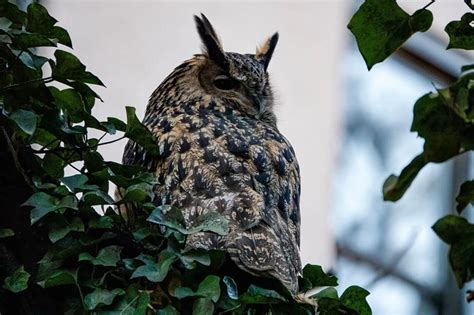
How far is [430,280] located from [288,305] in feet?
17.6

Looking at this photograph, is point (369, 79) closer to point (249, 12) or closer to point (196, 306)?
point (249, 12)

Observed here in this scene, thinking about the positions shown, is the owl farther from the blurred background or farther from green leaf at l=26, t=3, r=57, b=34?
green leaf at l=26, t=3, r=57, b=34

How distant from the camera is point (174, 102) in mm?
3557

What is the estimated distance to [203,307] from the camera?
7.64 ft

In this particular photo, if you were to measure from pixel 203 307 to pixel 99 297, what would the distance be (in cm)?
20

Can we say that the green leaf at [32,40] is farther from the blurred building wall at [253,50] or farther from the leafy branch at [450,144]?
the blurred building wall at [253,50]

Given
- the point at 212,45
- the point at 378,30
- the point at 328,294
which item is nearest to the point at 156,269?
the point at 328,294

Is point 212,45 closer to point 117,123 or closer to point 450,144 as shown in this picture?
point 117,123

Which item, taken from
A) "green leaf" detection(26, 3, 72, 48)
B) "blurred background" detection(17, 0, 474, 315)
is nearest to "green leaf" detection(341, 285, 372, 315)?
"green leaf" detection(26, 3, 72, 48)

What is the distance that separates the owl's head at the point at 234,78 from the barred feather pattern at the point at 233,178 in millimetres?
61

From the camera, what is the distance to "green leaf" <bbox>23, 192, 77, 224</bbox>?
7.54 feet

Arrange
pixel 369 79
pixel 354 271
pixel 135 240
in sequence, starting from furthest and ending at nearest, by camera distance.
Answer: pixel 369 79 → pixel 354 271 → pixel 135 240

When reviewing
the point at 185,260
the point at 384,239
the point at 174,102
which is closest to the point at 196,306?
the point at 185,260

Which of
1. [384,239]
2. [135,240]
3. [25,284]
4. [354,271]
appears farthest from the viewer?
[384,239]
